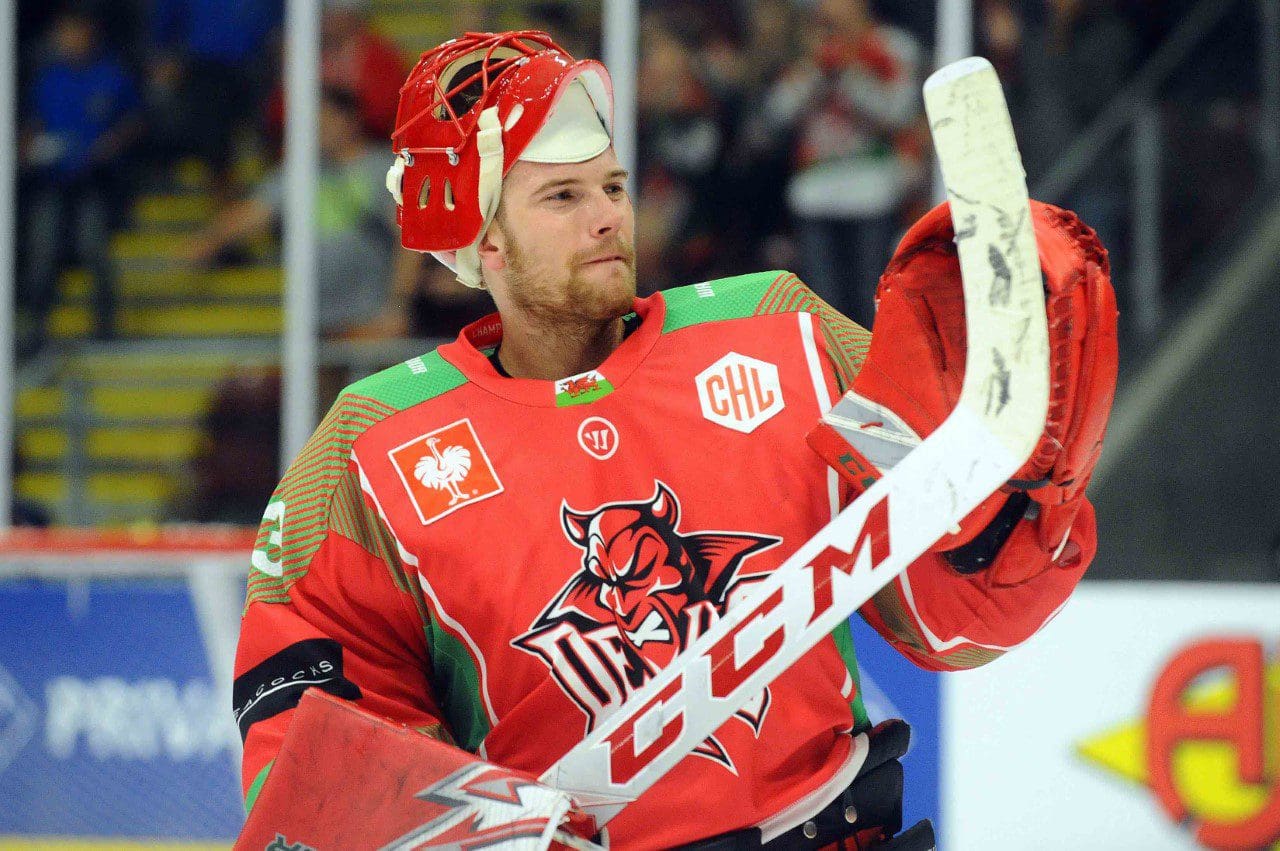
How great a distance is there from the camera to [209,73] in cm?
584

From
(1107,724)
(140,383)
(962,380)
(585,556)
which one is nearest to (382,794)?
(585,556)

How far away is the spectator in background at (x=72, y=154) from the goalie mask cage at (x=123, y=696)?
179 cm

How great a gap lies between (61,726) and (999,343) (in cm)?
333

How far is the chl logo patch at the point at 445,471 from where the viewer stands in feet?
5.95

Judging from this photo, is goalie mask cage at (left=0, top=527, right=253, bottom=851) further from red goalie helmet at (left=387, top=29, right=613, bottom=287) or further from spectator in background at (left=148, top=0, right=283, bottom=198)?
red goalie helmet at (left=387, top=29, right=613, bottom=287)

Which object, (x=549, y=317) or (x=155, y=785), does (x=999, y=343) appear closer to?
(x=549, y=317)

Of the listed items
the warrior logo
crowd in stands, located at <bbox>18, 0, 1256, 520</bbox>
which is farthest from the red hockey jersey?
crowd in stands, located at <bbox>18, 0, 1256, 520</bbox>

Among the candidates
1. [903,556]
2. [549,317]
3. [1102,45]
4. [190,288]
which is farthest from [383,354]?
[903,556]

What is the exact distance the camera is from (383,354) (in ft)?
17.9

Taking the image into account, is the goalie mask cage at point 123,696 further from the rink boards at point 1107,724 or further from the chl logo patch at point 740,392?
the chl logo patch at point 740,392

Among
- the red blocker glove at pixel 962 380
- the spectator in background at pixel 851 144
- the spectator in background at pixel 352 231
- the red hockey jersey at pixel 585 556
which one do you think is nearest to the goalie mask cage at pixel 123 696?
the spectator in background at pixel 352 231

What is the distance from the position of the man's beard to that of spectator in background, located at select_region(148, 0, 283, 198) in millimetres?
4126

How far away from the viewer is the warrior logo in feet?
5.74

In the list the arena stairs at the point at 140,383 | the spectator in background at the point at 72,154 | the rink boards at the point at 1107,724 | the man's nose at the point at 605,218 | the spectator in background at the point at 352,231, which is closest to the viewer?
the man's nose at the point at 605,218
